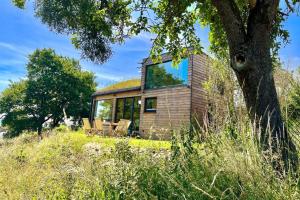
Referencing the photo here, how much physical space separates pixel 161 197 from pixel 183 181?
0.97 ft

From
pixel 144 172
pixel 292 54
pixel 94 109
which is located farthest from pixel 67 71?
pixel 144 172

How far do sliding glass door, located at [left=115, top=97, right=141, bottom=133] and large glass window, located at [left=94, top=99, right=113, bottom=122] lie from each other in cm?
117

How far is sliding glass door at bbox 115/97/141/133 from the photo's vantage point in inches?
862

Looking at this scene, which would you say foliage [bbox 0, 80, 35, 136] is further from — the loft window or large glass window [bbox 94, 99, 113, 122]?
the loft window

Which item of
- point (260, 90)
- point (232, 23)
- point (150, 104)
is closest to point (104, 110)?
point (150, 104)

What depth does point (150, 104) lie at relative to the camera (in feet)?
68.1

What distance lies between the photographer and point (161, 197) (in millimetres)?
3131

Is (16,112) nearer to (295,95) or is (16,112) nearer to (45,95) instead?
(45,95)

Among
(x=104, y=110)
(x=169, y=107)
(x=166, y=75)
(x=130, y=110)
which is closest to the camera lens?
(x=169, y=107)

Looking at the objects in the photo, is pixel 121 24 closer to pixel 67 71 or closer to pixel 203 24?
pixel 203 24

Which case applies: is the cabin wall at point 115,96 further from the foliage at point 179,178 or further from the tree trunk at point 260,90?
the tree trunk at point 260,90

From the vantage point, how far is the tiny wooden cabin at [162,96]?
18000mm

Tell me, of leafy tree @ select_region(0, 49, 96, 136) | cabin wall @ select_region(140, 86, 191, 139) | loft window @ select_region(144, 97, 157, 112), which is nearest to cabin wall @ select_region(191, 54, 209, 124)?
cabin wall @ select_region(140, 86, 191, 139)

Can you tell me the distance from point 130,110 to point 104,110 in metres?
4.09
